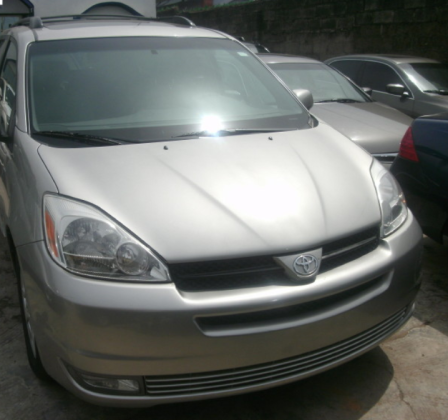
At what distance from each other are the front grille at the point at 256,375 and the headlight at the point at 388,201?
1.62 feet

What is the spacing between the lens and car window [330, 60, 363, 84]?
8625 millimetres

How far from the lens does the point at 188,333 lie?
2.04 meters

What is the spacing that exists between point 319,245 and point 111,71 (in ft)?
5.62

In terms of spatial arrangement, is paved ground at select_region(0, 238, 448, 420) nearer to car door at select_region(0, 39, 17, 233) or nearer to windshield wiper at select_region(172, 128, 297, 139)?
car door at select_region(0, 39, 17, 233)

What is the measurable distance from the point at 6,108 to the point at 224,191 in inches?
64.7

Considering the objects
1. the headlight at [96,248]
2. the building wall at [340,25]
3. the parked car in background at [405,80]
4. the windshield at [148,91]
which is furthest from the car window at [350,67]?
the headlight at [96,248]

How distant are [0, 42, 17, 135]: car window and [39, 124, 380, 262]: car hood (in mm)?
660

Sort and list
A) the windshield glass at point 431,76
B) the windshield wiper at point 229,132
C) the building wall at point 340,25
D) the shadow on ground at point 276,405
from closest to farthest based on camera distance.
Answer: the shadow on ground at point 276,405, the windshield wiper at point 229,132, the windshield glass at point 431,76, the building wall at point 340,25

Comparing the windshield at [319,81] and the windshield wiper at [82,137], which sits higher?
the windshield wiper at [82,137]

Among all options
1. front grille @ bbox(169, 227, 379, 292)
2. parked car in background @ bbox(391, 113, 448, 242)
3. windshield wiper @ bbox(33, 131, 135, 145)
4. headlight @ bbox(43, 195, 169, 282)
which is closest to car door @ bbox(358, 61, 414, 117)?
parked car in background @ bbox(391, 113, 448, 242)

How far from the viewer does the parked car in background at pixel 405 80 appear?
290 inches

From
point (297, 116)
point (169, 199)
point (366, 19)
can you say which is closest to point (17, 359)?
point (169, 199)

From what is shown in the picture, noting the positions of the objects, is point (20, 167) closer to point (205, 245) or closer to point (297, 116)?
point (205, 245)

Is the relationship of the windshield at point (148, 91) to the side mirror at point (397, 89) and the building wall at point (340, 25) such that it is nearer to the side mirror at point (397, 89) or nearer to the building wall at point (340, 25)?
the side mirror at point (397, 89)
